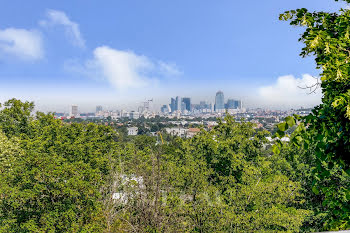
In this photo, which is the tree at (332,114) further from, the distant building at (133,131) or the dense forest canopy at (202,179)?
the distant building at (133,131)

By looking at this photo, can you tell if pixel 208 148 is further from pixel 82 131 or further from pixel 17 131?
pixel 17 131

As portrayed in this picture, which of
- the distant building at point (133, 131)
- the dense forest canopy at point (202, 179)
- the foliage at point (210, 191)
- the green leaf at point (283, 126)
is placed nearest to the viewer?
the green leaf at point (283, 126)

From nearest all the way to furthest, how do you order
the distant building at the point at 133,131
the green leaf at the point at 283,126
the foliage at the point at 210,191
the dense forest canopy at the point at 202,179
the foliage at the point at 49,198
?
the green leaf at the point at 283,126 < the dense forest canopy at the point at 202,179 < the foliage at the point at 210,191 < the foliage at the point at 49,198 < the distant building at the point at 133,131

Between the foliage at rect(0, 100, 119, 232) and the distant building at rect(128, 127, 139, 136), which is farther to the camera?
A: the distant building at rect(128, 127, 139, 136)

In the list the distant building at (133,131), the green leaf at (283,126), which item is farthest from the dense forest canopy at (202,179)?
the distant building at (133,131)

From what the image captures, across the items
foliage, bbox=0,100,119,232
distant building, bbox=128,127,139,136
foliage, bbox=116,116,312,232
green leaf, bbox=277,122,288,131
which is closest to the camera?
green leaf, bbox=277,122,288,131

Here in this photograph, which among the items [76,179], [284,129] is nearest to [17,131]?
[76,179]

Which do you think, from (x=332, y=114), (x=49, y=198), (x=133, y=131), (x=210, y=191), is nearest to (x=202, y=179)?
(x=210, y=191)

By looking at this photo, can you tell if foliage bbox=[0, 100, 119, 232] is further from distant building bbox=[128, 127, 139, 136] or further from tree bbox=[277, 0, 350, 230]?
distant building bbox=[128, 127, 139, 136]

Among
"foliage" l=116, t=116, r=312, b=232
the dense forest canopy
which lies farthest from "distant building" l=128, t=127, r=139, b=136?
"foliage" l=116, t=116, r=312, b=232

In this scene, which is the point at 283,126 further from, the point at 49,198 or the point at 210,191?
the point at 49,198

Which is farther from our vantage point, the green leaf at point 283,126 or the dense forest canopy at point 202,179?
the dense forest canopy at point 202,179

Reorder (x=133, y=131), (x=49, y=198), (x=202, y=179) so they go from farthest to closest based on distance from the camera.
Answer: (x=133, y=131) < (x=202, y=179) < (x=49, y=198)
